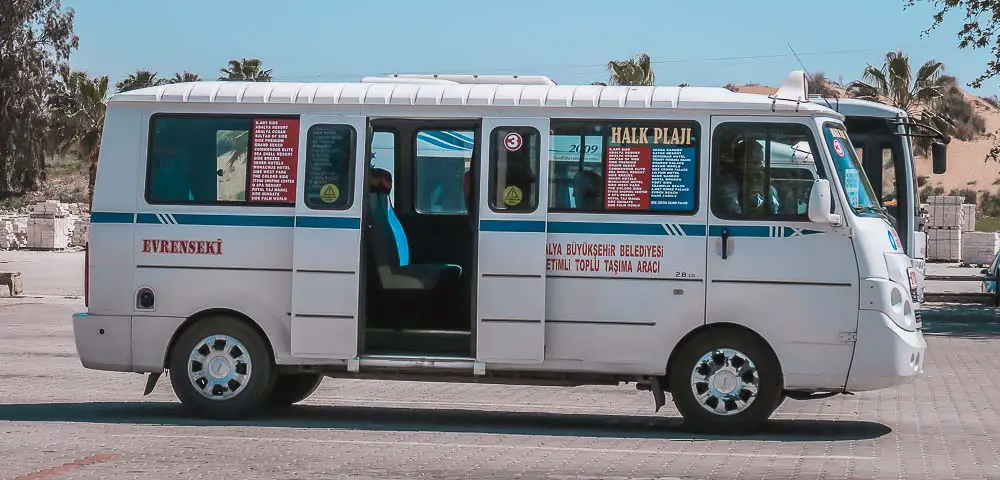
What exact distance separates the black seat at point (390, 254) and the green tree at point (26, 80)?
3859 cm

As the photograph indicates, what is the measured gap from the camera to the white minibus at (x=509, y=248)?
10.8 meters

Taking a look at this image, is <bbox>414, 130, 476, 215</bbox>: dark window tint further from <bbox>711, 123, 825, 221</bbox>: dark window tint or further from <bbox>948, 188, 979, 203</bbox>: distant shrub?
<bbox>948, 188, 979, 203</bbox>: distant shrub

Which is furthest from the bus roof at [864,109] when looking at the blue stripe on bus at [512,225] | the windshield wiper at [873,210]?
the blue stripe on bus at [512,225]

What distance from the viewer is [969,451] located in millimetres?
10180

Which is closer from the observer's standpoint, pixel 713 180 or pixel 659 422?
pixel 713 180

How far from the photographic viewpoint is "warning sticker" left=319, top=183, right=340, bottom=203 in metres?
11.3

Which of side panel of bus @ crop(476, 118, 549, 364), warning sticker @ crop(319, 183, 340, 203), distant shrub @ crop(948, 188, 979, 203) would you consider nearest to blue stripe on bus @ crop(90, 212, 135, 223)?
warning sticker @ crop(319, 183, 340, 203)

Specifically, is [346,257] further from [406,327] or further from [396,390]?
[396,390]

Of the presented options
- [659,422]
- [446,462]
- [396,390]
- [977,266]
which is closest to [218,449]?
[446,462]

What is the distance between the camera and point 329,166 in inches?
446

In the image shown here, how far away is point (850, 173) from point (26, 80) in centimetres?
4482

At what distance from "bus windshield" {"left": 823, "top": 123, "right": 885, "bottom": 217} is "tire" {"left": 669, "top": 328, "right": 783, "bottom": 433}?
4.34ft

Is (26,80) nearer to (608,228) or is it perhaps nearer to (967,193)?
(608,228)

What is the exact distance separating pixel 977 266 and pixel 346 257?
139 feet
